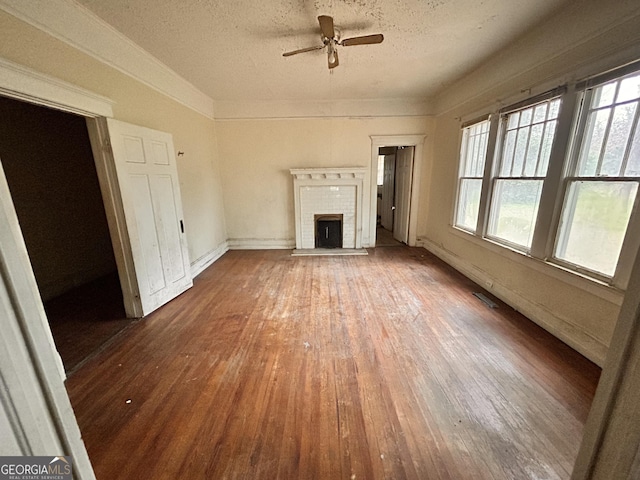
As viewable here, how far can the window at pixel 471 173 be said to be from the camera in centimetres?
342

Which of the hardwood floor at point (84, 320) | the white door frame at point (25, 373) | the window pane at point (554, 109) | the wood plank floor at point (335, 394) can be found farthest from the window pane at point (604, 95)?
the hardwood floor at point (84, 320)

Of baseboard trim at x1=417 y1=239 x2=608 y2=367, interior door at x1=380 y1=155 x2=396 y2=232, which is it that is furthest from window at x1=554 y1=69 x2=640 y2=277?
interior door at x1=380 y1=155 x2=396 y2=232

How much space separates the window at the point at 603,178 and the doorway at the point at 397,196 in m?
2.96

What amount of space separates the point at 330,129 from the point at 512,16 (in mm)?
2953

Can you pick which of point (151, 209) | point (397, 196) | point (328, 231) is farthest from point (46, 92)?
point (397, 196)

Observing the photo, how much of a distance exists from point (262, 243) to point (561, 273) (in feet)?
14.9

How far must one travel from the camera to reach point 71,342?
2254 mm

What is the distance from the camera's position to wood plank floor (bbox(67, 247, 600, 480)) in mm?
1307

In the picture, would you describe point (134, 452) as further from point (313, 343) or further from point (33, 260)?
point (33, 260)

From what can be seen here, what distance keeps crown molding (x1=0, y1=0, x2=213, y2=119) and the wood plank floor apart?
2538 millimetres

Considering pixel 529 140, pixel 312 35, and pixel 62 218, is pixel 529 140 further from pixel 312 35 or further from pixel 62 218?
pixel 62 218

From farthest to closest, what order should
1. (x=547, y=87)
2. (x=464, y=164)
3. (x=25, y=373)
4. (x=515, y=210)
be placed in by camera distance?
(x=464, y=164) → (x=515, y=210) → (x=547, y=87) → (x=25, y=373)

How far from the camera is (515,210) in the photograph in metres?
2.82

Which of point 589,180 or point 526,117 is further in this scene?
point 526,117
